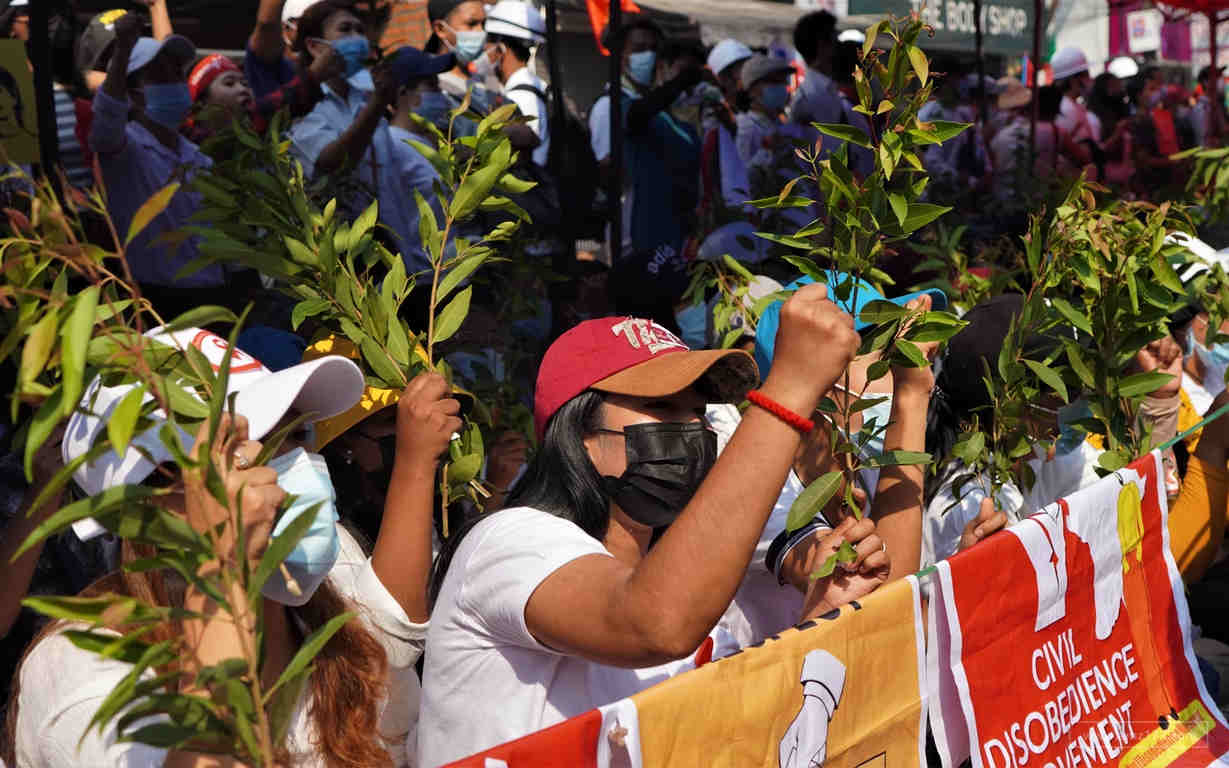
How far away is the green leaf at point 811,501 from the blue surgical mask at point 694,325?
8.62 ft

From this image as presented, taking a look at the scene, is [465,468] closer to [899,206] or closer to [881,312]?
[881,312]

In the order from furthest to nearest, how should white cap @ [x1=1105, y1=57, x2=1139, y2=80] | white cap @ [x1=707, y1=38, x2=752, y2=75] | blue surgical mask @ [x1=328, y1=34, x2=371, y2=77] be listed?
white cap @ [x1=1105, y1=57, x2=1139, y2=80], white cap @ [x1=707, y1=38, x2=752, y2=75], blue surgical mask @ [x1=328, y1=34, x2=371, y2=77]

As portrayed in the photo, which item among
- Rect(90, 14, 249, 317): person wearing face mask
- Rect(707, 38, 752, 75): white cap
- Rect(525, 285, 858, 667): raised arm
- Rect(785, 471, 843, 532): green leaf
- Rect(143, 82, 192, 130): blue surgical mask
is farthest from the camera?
Rect(707, 38, 752, 75): white cap

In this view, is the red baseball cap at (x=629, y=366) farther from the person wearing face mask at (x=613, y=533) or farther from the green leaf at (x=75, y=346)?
the green leaf at (x=75, y=346)

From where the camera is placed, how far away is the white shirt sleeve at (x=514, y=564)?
2.04 metres

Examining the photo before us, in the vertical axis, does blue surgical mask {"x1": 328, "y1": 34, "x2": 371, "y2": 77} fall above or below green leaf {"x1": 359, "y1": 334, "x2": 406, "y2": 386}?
above

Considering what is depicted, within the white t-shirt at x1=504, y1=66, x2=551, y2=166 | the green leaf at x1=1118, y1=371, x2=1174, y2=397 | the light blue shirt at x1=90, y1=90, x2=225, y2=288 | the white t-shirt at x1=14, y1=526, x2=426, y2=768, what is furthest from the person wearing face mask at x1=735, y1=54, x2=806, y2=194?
the white t-shirt at x1=14, y1=526, x2=426, y2=768

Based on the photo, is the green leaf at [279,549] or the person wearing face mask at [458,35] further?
the person wearing face mask at [458,35]

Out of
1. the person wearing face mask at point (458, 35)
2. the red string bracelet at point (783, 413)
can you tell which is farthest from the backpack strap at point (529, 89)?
the red string bracelet at point (783, 413)

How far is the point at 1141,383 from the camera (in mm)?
3033

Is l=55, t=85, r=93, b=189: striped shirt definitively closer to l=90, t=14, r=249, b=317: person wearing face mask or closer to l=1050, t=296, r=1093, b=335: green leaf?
l=90, t=14, r=249, b=317: person wearing face mask

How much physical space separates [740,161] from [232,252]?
16.7ft

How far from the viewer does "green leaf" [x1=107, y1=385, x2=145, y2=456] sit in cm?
148

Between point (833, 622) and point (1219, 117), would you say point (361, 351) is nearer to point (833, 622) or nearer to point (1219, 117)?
point (833, 622)
